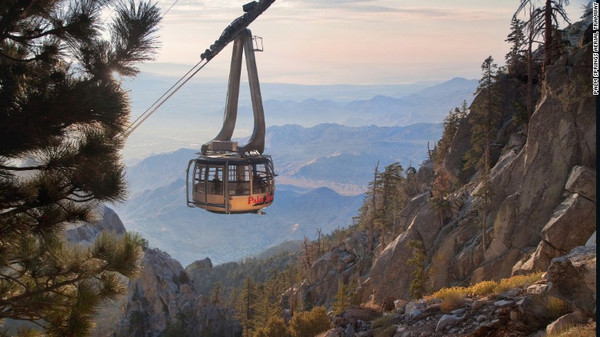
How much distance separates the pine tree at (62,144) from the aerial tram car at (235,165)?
381cm

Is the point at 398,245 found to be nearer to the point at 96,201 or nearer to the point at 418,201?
the point at 418,201

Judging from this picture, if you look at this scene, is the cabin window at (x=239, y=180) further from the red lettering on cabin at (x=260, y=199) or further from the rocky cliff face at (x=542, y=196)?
the rocky cliff face at (x=542, y=196)

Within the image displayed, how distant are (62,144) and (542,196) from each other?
22570 mm

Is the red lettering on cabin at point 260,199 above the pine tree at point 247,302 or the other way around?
above

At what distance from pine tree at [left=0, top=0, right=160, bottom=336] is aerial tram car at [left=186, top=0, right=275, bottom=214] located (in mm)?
3809

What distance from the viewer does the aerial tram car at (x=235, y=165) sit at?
1301 cm

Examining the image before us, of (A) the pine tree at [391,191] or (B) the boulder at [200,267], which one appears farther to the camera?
(B) the boulder at [200,267]

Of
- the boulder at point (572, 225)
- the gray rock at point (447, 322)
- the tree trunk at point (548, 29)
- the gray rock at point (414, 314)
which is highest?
the tree trunk at point (548, 29)

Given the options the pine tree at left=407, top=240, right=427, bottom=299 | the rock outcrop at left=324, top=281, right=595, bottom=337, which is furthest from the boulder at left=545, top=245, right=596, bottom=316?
the pine tree at left=407, top=240, right=427, bottom=299

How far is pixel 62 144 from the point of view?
25.0ft

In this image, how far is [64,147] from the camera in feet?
24.9

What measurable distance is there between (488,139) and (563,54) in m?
10.0

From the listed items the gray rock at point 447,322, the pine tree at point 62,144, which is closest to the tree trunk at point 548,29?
the gray rock at point 447,322

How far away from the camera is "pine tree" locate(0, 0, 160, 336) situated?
7371 millimetres
